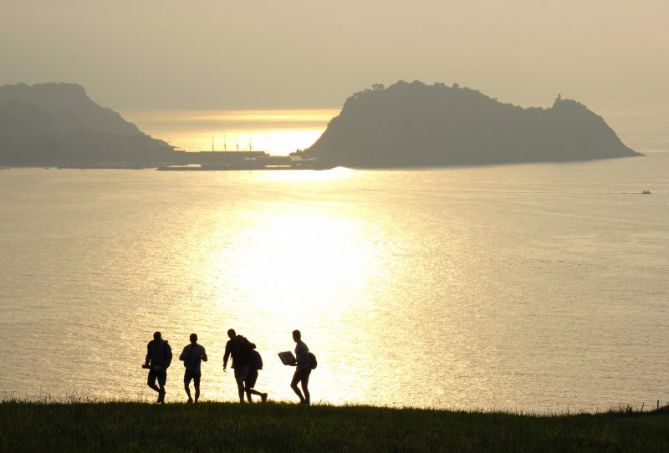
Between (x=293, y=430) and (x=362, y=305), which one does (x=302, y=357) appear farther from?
(x=362, y=305)

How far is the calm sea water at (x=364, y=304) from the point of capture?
60.6 meters

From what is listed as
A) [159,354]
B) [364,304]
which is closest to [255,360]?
[159,354]

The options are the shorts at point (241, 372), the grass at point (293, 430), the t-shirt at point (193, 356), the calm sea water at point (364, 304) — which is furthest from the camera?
the calm sea water at point (364, 304)

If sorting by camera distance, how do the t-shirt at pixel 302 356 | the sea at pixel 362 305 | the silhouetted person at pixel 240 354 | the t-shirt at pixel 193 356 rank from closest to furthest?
the t-shirt at pixel 302 356 < the silhouetted person at pixel 240 354 < the t-shirt at pixel 193 356 < the sea at pixel 362 305

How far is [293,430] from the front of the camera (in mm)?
20078

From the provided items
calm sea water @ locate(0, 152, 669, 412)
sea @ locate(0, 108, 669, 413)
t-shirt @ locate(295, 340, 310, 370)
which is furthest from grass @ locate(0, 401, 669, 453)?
calm sea water @ locate(0, 152, 669, 412)

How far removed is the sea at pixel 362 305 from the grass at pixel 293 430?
1844cm

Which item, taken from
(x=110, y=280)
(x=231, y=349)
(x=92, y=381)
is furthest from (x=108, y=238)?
(x=231, y=349)

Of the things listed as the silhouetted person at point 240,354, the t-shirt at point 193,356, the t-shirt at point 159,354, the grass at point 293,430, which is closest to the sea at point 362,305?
the t-shirt at point 193,356

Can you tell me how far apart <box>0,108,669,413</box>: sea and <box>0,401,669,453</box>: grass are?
60.5 ft

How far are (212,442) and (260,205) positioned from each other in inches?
7015

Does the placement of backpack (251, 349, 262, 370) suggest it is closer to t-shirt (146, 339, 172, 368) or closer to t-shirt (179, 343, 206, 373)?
t-shirt (179, 343, 206, 373)

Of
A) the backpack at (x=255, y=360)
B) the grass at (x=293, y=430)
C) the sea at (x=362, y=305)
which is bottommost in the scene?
the sea at (x=362, y=305)

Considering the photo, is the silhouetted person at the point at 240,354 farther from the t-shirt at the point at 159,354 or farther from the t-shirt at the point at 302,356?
the t-shirt at the point at 159,354
